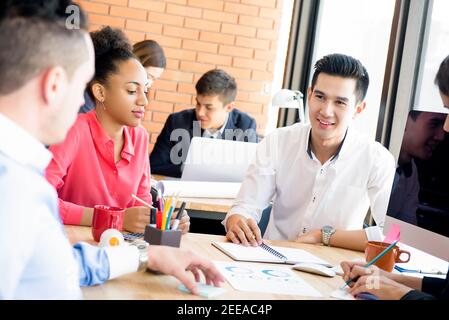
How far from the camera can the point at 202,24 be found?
4957 mm

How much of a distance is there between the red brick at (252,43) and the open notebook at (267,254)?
10.8 ft

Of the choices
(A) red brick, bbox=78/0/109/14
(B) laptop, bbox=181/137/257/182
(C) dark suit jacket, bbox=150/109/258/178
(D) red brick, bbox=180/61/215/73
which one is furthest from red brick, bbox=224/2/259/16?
(B) laptop, bbox=181/137/257/182

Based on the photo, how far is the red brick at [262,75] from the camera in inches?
199

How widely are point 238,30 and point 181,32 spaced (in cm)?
47

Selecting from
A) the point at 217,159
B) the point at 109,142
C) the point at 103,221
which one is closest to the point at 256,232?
the point at 103,221

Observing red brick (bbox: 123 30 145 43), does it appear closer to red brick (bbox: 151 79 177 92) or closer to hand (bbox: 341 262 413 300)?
red brick (bbox: 151 79 177 92)

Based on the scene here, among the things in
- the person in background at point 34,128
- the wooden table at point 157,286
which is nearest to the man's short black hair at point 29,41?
the person in background at point 34,128

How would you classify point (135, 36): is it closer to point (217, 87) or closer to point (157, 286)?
point (217, 87)

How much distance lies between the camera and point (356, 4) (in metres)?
4.38

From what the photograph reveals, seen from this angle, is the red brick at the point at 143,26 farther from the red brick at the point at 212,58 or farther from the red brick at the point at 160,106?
the red brick at the point at 160,106

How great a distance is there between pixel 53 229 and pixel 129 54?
57.5 inches

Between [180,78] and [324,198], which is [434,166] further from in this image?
[180,78]

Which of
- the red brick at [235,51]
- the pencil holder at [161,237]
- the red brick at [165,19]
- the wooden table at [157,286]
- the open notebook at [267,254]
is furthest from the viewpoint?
the red brick at [235,51]

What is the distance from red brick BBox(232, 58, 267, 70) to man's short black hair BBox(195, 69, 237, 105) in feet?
3.46
